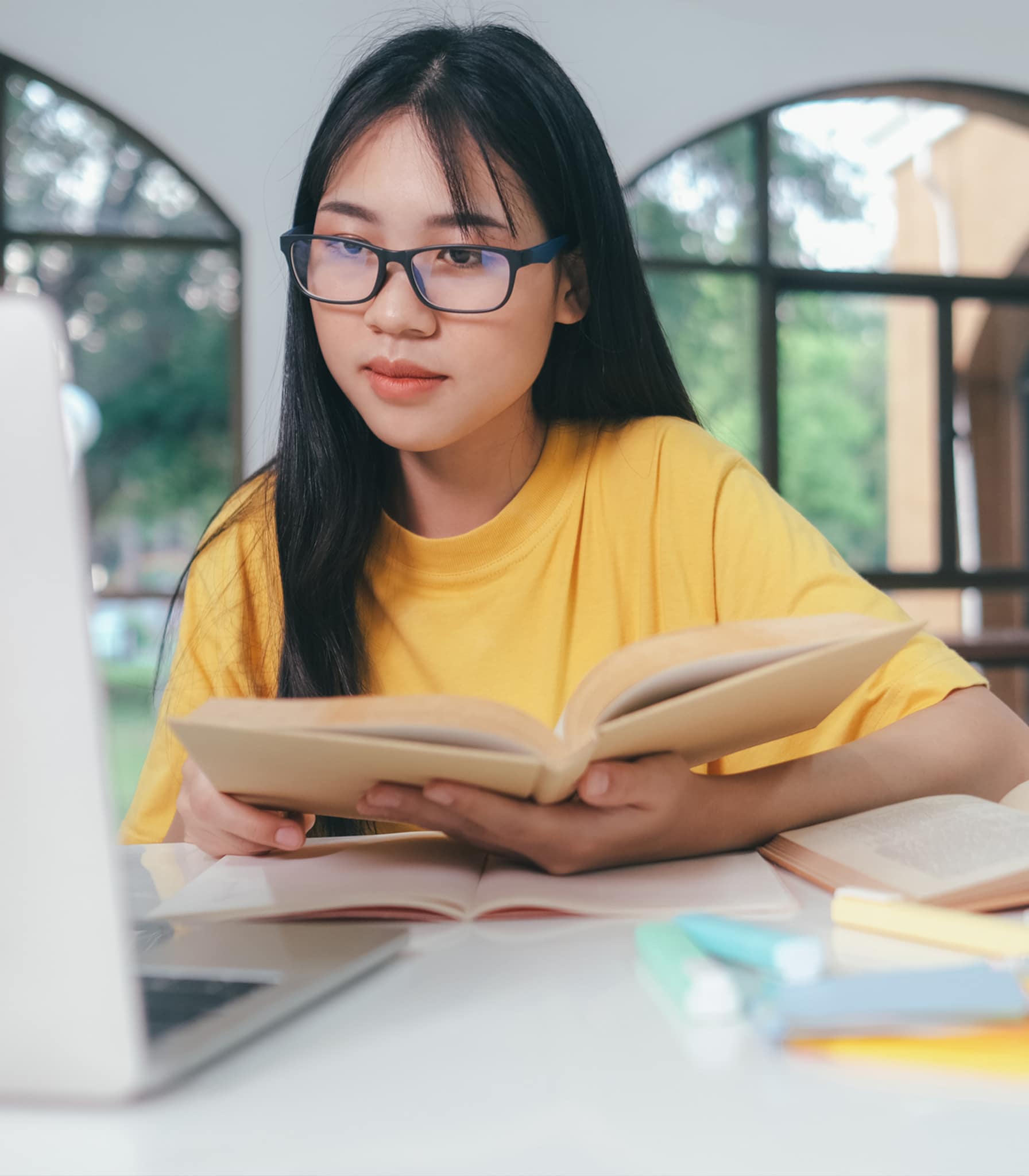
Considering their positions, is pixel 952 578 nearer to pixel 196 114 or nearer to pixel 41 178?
pixel 196 114

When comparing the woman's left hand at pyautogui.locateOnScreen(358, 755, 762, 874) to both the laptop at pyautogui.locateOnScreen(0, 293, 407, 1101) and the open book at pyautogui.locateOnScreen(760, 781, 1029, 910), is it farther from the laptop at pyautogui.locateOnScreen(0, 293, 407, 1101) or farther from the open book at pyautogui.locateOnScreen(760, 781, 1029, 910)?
the laptop at pyautogui.locateOnScreen(0, 293, 407, 1101)

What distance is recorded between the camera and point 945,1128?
13.3 inches

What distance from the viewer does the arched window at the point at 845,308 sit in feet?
13.6

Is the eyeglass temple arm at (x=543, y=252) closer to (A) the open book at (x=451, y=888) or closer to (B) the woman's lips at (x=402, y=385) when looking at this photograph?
(B) the woman's lips at (x=402, y=385)

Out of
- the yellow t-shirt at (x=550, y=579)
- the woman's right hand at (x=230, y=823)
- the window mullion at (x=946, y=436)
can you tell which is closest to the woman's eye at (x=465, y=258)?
the yellow t-shirt at (x=550, y=579)

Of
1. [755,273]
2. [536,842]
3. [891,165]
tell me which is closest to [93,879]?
[536,842]

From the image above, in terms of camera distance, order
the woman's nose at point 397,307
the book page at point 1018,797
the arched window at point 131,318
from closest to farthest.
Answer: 1. the book page at point 1018,797
2. the woman's nose at point 397,307
3. the arched window at point 131,318

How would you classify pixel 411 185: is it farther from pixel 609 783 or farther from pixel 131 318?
pixel 131 318

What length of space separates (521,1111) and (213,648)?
800 millimetres

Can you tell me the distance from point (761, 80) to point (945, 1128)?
4274mm

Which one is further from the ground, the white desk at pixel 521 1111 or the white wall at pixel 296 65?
the white wall at pixel 296 65

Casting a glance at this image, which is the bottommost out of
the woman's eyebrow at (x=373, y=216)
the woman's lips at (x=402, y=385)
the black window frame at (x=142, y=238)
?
the woman's lips at (x=402, y=385)

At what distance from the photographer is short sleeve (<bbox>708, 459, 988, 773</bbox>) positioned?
3.03ft

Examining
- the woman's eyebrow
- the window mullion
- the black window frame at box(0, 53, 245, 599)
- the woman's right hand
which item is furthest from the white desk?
the window mullion
